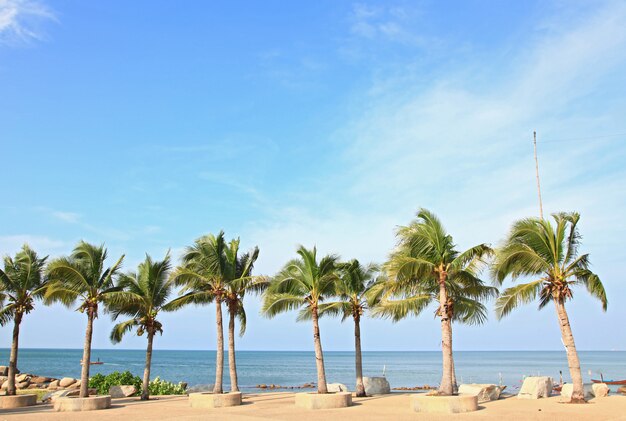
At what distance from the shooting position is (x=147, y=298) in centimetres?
2497

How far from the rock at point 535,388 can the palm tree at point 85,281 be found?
1817 cm

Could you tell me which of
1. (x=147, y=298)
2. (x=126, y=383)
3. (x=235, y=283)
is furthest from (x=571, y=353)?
(x=126, y=383)

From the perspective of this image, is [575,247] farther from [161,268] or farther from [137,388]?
[137,388]

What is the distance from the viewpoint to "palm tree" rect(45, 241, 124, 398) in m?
23.2

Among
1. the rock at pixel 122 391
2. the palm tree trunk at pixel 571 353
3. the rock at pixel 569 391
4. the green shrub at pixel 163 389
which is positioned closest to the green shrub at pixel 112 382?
the green shrub at pixel 163 389

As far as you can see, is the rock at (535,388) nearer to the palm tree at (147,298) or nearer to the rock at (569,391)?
the rock at (569,391)

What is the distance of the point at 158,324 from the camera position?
25484mm

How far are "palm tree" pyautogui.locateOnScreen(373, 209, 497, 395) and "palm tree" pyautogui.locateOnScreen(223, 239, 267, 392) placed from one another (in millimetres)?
6039

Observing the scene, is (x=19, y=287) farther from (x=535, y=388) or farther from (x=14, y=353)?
(x=535, y=388)

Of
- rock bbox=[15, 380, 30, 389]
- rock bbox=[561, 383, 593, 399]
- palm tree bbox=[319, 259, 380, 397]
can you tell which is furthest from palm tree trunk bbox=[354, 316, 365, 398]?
rock bbox=[15, 380, 30, 389]

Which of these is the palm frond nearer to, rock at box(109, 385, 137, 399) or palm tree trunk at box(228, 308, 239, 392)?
palm tree trunk at box(228, 308, 239, 392)

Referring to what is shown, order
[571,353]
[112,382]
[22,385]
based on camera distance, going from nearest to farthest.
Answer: [571,353], [112,382], [22,385]

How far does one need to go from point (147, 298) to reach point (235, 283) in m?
4.19

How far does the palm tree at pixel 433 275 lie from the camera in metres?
20.2
